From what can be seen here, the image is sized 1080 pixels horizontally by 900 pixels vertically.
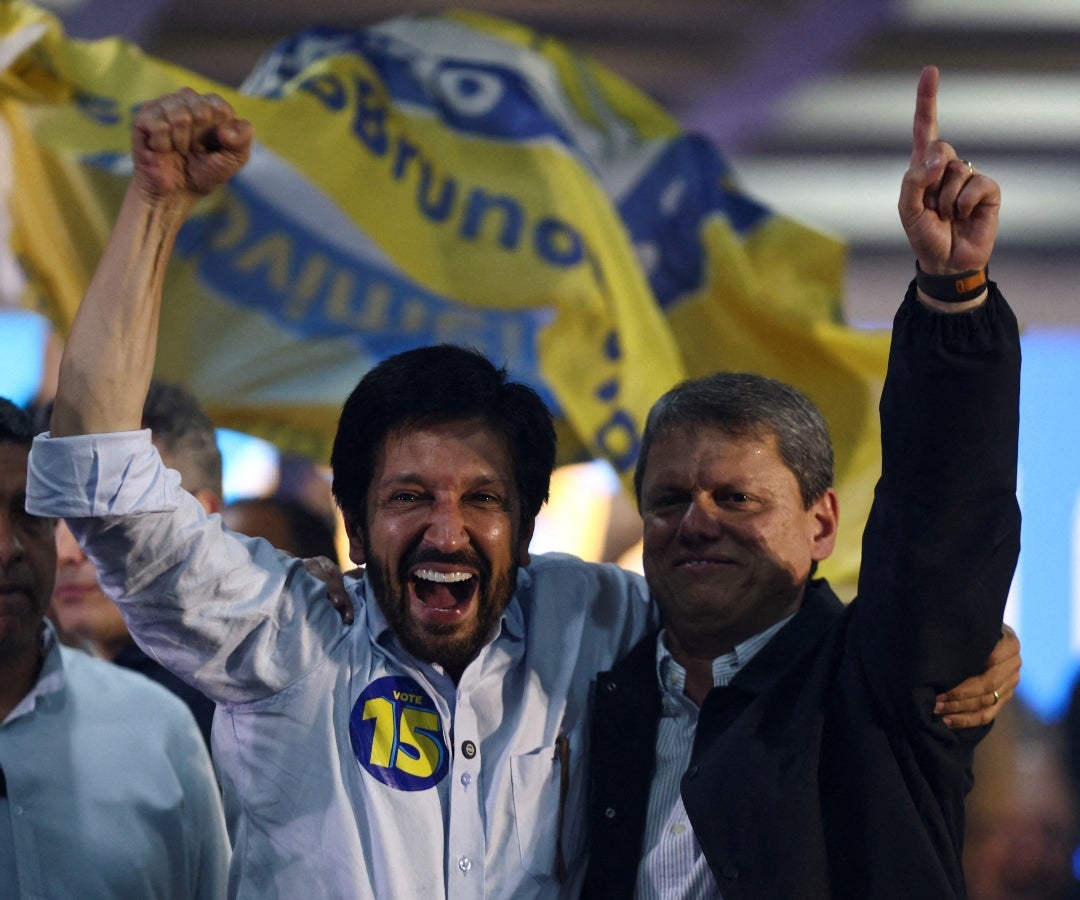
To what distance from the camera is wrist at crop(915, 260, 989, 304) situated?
6.60 ft

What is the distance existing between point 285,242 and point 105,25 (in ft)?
7.44

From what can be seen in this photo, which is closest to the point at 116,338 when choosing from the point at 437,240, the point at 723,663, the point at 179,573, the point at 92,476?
the point at 92,476

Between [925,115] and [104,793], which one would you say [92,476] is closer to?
[104,793]

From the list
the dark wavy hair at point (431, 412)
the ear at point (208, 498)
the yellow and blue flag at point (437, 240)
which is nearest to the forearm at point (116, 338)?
the dark wavy hair at point (431, 412)

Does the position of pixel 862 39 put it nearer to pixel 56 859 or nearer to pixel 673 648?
pixel 673 648

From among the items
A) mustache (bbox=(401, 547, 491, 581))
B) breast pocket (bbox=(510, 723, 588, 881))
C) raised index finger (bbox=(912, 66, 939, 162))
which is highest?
raised index finger (bbox=(912, 66, 939, 162))

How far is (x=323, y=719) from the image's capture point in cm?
234

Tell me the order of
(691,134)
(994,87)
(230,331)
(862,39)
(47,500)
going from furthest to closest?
(994,87) < (862,39) < (691,134) < (230,331) < (47,500)

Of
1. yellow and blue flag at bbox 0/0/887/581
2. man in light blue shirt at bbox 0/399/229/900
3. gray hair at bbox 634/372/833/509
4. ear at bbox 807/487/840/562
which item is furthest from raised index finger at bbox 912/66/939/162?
yellow and blue flag at bbox 0/0/887/581

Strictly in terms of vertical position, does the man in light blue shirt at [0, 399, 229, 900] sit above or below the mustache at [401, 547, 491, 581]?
below

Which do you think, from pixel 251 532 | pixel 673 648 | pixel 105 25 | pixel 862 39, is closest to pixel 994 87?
pixel 862 39

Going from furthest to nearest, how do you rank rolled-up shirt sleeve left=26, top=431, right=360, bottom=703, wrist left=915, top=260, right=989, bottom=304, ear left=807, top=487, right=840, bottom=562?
ear left=807, top=487, right=840, bottom=562 < rolled-up shirt sleeve left=26, top=431, right=360, bottom=703 < wrist left=915, top=260, right=989, bottom=304

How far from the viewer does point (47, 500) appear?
213 cm

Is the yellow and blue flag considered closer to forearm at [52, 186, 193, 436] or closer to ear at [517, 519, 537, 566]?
ear at [517, 519, 537, 566]
